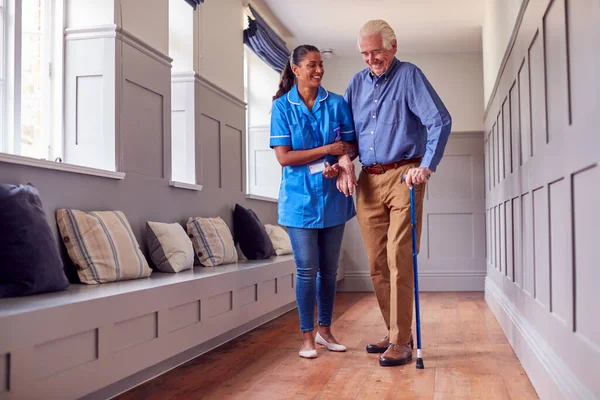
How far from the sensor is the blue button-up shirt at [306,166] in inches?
121

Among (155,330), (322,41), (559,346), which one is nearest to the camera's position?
(559,346)

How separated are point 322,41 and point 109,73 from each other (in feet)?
12.9

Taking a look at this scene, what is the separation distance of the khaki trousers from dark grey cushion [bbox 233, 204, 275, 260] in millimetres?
1617

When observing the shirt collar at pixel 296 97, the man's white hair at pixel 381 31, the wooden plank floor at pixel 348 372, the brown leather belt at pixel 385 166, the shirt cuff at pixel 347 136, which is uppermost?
the man's white hair at pixel 381 31

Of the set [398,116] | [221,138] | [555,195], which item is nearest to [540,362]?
[555,195]

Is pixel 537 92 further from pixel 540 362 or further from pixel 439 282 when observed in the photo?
pixel 439 282

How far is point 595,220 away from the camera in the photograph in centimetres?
160

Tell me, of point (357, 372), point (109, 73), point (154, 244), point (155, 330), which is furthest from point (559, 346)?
point (109, 73)

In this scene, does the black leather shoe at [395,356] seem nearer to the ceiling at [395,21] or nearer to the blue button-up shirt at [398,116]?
the blue button-up shirt at [398,116]

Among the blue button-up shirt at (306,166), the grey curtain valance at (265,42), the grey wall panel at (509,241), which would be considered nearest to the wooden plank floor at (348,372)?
the grey wall panel at (509,241)

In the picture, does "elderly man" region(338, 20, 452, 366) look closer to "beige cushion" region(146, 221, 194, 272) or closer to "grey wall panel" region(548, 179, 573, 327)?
"grey wall panel" region(548, 179, 573, 327)

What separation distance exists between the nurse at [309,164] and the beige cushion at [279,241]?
2145 mm

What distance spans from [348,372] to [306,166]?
96 cm

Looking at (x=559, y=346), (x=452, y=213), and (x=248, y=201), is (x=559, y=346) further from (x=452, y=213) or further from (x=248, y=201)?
(x=452, y=213)
